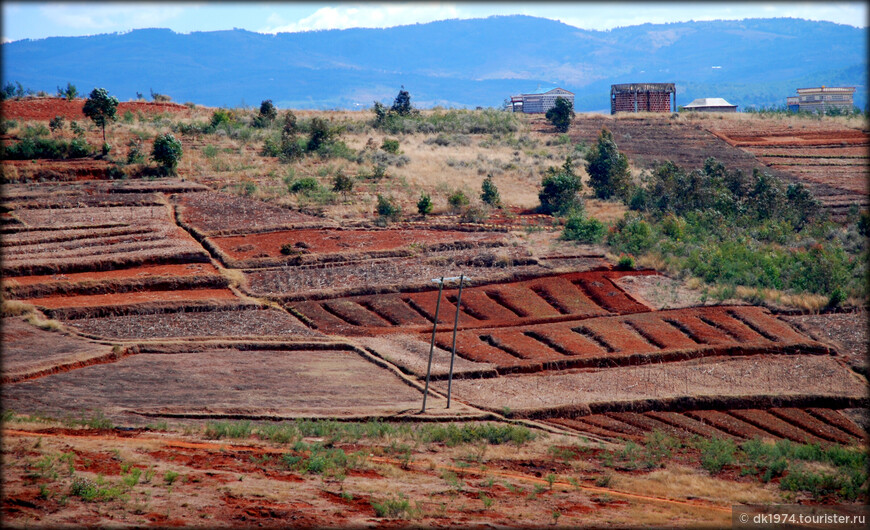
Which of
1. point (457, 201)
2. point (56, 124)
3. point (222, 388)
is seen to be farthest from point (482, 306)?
point (56, 124)

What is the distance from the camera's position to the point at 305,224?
42.5 m

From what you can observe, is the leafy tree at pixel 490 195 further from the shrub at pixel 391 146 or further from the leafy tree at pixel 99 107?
the leafy tree at pixel 99 107

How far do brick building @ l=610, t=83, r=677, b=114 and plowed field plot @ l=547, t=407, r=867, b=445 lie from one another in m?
62.3

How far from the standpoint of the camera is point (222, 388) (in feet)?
78.9

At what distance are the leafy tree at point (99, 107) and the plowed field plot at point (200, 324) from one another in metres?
26.2

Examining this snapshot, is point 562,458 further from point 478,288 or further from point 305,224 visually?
point 305,224

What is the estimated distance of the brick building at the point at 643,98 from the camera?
8406 centimetres

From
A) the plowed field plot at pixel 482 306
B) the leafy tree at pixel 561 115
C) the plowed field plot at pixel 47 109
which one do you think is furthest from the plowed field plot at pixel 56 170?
the leafy tree at pixel 561 115

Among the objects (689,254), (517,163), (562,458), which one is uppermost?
(517,163)

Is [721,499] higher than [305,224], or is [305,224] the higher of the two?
[305,224]

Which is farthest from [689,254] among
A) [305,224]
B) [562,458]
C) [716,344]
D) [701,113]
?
[701,113]

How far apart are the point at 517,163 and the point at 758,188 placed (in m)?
16.9

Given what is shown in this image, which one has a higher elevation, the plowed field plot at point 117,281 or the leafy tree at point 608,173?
the leafy tree at point 608,173

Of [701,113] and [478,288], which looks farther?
[701,113]
